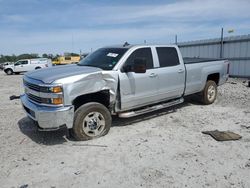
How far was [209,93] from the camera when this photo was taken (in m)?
7.92

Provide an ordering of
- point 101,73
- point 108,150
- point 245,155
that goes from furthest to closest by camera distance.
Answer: point 101,73 → point 108,150 → point 245,155

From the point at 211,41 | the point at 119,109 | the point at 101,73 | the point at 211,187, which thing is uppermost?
the point at 211,41

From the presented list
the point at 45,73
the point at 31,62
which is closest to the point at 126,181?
the point at 45,73

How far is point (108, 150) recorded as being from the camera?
4.49 metres

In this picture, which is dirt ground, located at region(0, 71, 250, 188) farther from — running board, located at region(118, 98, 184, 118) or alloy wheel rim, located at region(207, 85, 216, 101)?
alloy wheel rim, located at region(207, 85, 216, 101)

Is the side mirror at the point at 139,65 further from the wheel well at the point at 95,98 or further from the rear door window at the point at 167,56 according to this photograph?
the rear door window at the point at 167,56

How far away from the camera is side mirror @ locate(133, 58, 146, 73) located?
5.18 m

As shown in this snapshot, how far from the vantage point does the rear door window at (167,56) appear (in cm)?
621

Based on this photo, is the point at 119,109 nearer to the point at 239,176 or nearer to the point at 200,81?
the point at 239,176

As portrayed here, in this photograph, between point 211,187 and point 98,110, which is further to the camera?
point 98,110

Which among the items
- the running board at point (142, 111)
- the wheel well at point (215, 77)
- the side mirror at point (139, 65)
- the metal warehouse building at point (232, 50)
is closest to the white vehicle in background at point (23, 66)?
the metal warehouse building at point (232, 50)

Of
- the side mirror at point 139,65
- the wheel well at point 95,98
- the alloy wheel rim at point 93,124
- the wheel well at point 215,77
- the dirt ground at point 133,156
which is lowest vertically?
the dirt ground at point 133,156

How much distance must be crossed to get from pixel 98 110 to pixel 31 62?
90.6 feet

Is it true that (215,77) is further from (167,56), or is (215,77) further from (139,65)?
(139,65)
